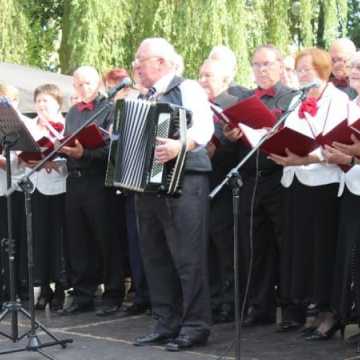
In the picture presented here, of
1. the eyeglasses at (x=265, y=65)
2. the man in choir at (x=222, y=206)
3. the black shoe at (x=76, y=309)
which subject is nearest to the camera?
the eyeglasses at (x=265, y=65)

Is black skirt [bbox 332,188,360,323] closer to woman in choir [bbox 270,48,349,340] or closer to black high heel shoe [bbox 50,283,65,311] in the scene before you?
woman in choir [bbox 270,48,349,340]

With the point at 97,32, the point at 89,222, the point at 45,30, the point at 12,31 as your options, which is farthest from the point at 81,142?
the point at 45,30

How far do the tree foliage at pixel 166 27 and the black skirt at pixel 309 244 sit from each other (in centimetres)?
790

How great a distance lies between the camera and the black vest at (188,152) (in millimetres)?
6488

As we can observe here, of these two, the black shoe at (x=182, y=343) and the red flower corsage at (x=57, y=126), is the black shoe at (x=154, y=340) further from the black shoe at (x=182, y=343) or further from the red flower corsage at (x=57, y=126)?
the red flower corsage at (x=57, y=126)

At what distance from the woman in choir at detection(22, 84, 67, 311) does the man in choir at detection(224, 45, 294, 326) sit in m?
1.88

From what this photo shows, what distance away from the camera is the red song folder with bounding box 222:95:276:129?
6.29 m

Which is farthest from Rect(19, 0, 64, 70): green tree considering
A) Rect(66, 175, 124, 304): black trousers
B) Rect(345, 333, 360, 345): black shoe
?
Rect(345, 333, 360, 345): black shoe

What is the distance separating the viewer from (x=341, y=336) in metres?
6.79

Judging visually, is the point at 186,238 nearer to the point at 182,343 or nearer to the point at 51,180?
the point at 182,343

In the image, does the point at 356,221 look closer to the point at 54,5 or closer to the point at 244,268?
the point at 244,268

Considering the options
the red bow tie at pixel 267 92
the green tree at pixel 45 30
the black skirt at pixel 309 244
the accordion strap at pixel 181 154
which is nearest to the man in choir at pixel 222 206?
the red bow tie at pixel 267 92

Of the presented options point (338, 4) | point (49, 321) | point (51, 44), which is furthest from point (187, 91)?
point (51, 44)

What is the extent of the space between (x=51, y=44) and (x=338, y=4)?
581cm
